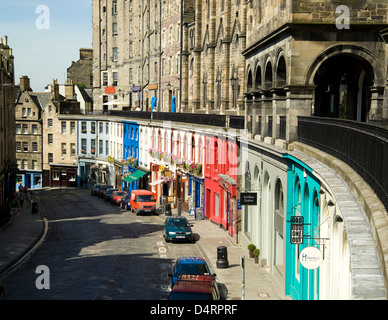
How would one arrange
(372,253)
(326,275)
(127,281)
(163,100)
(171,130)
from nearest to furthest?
(372,253) → (326,275) → (127,281) → (171,130) → (163,100)

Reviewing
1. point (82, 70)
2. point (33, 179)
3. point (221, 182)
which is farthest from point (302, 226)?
point (82, 70)

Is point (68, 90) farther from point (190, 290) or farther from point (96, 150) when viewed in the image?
point (190, 290)

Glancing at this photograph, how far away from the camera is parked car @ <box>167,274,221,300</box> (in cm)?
2174

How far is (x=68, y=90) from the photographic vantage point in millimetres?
101875

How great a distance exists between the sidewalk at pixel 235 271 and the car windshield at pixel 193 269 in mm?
1434

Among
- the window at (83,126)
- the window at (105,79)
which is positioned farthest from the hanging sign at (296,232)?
the window at (105,79)

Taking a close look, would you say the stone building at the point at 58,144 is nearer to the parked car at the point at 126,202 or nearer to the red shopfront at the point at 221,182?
the parked car at the point at 126,202

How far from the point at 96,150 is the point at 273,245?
6477 cm

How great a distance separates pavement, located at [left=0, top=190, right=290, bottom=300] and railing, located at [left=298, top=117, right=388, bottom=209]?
6291mm

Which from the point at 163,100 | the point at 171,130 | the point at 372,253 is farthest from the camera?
the point at 163,100

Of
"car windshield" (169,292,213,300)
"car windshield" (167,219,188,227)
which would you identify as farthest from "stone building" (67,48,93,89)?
"car windshield" (169,292,213,300)
